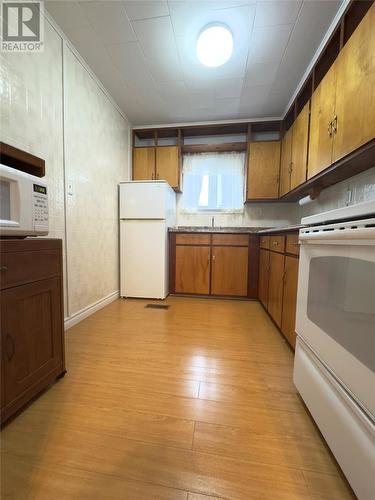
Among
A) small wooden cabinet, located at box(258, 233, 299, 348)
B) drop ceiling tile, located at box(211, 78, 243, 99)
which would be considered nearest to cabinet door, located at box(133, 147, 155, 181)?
drop ceiling tile, located at box(211, 78, 243, 99)

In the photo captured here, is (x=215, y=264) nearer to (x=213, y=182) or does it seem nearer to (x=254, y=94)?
(x=213, y=182)

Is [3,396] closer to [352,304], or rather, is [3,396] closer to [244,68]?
[352,304]

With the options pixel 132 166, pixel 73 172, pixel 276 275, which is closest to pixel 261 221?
pixel 276 275

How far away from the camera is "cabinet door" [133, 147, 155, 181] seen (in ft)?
10.6

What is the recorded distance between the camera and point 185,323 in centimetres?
212

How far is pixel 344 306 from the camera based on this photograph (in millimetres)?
777

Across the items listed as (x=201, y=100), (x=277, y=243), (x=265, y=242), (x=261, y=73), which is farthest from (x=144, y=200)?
(x=261, y=73)

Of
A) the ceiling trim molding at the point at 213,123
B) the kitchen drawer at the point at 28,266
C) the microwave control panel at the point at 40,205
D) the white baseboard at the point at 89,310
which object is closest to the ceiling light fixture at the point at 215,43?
the ceiling trim molding at the point at 213,123

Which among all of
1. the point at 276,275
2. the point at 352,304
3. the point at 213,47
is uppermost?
the point at 213,47

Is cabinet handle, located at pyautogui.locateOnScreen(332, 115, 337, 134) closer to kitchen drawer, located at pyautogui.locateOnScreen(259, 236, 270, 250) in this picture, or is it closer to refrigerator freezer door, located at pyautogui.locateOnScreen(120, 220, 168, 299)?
kitchen drawer, located at pyautogui.locateOnScreen(259, 236, 270, 250)

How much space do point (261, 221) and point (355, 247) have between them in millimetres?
2708

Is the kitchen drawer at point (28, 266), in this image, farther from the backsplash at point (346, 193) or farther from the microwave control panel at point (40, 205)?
the backsplash at point (346, 193)

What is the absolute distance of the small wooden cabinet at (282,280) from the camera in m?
1.54

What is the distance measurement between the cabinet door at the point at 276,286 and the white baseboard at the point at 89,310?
183cm
